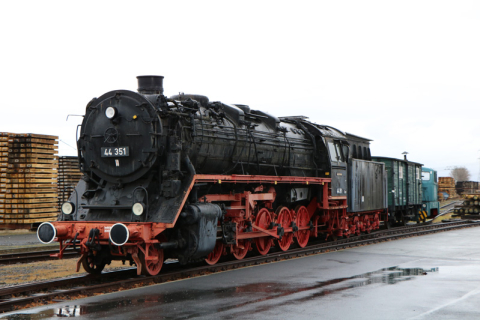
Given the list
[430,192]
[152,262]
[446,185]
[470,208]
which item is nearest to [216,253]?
[152,262]

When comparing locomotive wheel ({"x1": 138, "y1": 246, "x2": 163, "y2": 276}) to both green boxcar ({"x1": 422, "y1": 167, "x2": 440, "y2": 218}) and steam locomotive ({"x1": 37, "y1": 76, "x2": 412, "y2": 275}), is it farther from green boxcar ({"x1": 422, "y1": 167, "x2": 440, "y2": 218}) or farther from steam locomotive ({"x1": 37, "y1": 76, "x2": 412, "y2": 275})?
green boxcar ({"x1": 422, "y1": 167, "x2": 440, "y2": 218})

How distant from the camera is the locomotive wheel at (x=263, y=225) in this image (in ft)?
45.5

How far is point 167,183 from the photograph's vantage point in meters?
10.7

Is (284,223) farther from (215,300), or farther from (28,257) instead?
(215,300)

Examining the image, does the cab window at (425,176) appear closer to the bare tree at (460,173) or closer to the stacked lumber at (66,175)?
the stacked lumber at (66,175)

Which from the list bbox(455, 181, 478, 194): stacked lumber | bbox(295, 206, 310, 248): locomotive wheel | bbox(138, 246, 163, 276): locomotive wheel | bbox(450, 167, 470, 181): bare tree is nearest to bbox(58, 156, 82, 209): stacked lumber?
bbox(295, 206, 310, 248): locomotive wheel

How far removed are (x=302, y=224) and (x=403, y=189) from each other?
37.9 ft

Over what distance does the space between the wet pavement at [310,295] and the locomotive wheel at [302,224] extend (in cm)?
292

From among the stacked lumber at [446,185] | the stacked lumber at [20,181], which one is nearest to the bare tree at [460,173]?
the stacked lumber at [446,185]

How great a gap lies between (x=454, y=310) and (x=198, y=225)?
16.5 feet

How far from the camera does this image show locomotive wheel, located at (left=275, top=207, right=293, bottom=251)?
14.9 metres

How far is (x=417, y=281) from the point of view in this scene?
396 inches

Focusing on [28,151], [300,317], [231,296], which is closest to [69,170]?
[28,151]

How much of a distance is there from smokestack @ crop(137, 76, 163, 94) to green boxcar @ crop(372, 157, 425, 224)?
15.7m
